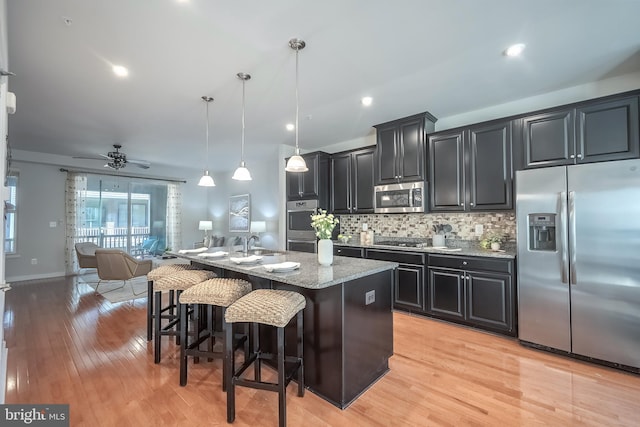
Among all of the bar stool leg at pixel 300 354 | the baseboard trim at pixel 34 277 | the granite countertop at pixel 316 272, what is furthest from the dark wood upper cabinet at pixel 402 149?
the baseboard trim at pixel 34 277

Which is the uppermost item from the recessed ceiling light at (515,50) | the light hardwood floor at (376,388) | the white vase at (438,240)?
the recessed ceiling light at (515,50)

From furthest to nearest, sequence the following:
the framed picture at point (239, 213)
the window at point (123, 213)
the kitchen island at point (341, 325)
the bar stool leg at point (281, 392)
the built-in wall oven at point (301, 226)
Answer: the framed picture at point (239, 213)
the window at point (123, 213)
the built-in wall oven at point (301, 226)
the kitchen island at point (341, 325)
the bar stool leg at point (281, 392)

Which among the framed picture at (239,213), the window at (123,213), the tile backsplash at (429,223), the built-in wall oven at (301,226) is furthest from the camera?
the framed picture at (239,213)

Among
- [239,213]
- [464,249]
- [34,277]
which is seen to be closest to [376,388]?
[464,249]

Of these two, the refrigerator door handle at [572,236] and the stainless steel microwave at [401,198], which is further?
the stainless steel microwave at [401,198]

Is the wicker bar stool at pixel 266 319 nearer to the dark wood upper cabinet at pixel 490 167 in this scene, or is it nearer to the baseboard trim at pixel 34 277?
the dark wood upper cabinet at pixel 490 167

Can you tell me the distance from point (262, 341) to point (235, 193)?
582 cm

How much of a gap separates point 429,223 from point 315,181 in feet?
6.50

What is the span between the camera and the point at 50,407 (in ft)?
5.78

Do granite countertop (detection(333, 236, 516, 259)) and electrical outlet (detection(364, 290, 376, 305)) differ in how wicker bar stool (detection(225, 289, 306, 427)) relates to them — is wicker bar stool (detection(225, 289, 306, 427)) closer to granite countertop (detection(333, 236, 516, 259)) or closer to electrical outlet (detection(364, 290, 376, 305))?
electrical outlet (detection(364, 290, 376, 305))

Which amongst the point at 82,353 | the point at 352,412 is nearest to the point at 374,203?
the point at 352,412

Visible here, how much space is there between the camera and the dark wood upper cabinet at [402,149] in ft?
12.0

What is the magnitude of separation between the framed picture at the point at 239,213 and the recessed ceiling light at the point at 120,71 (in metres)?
4.64

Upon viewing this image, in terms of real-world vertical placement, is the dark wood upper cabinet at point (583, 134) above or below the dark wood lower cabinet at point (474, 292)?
above
